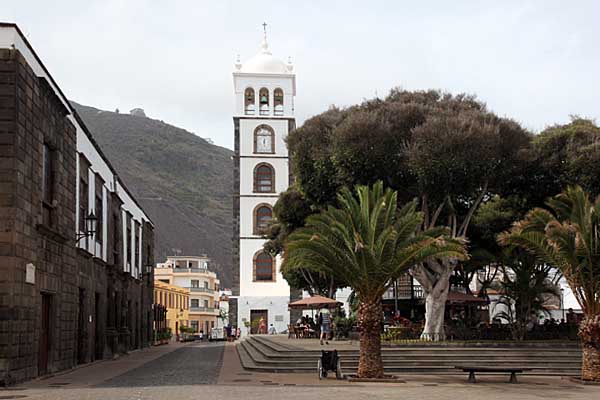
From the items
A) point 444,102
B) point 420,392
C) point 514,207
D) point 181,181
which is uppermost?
point 181,181

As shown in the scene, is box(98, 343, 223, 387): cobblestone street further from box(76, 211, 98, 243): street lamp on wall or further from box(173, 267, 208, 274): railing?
box(173, 267, 208, 274): railing

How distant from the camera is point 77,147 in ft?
82.7

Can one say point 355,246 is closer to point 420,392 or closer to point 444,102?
point 420,392

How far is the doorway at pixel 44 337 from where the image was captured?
20381 mm

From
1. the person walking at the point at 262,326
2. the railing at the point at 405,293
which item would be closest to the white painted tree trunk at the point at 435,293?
the railing at the point at 405,293

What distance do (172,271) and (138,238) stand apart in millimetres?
49713

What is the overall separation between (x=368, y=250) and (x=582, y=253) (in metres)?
5.37

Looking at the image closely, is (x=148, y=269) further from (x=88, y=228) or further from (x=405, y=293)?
(x=88, y=228)

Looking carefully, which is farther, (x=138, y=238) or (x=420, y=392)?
(x=138, y=238)

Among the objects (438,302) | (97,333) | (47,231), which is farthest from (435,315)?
(47,231)

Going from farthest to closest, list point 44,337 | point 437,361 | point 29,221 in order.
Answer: point 437,361, point 44,337, point 29,221

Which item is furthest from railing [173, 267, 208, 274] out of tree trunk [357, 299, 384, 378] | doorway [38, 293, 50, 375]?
tree trunk [357, 299, 384, 378]

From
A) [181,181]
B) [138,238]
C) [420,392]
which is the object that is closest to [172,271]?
[138,238]

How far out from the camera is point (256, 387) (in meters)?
17.6
